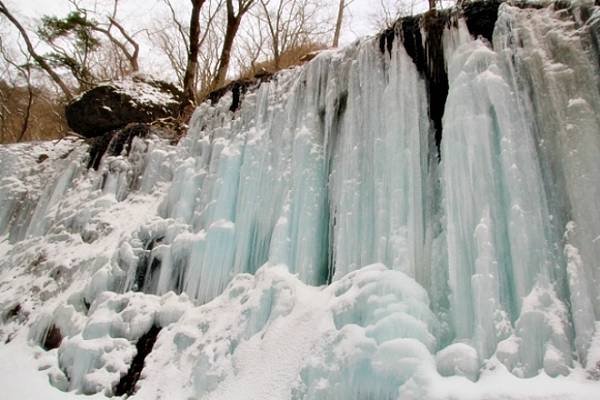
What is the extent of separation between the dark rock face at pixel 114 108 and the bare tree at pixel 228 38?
95.8 inches

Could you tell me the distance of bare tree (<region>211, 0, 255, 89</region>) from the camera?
37.0 feet

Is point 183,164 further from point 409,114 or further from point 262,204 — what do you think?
point 409,114

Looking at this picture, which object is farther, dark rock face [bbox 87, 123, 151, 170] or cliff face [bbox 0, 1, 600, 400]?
dark rock face [bbox 87, 123, 151, 170]

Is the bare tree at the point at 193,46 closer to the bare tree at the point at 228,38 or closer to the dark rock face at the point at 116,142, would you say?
the bare tree at the point at 228,38

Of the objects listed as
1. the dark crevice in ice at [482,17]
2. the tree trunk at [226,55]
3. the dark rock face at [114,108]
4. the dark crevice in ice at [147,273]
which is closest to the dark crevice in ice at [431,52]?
the dark crevice in ice at [482,17]

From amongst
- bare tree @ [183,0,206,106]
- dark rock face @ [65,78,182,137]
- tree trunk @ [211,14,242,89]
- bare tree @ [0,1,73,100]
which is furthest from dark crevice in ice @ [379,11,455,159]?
Answer: bare tree @ [0,1,73,100]

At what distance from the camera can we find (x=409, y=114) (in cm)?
466

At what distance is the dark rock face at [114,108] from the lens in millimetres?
8711

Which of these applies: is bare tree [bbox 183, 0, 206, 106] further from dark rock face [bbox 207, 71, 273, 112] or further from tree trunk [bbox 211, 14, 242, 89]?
dark rock face [bbox 207, 71, 273, 112]

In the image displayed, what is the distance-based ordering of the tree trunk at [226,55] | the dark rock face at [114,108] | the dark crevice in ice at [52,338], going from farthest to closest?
the tree trunk at [226,55], the dark rock face at [114,108], the dark crevice in ice at [52,338]

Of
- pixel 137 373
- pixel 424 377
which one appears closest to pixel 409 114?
pixel 424 377

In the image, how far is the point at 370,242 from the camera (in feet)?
14.3

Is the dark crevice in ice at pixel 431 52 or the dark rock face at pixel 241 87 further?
Answer: the dark rock face at pixel 241 87

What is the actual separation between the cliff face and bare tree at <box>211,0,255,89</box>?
4562 millimetres
